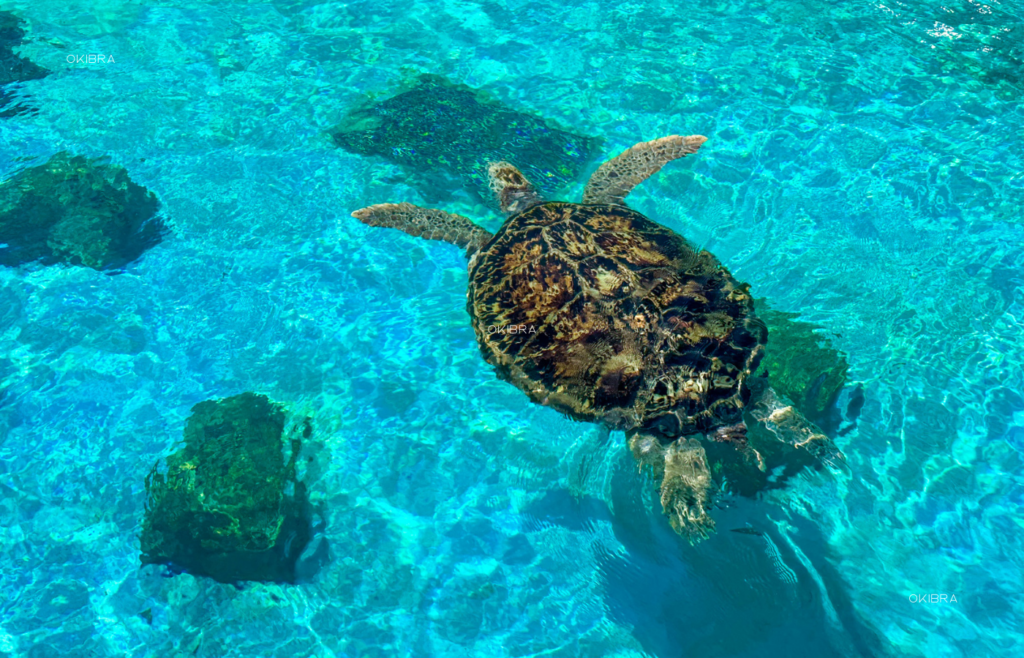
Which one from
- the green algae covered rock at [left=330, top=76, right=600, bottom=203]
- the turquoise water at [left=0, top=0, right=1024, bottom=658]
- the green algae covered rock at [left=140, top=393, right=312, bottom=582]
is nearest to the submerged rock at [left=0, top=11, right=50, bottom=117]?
the turquoise water at [left=0, top=0, right=1024, bottom=658]

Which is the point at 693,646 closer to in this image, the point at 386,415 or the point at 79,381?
the point at 386,415

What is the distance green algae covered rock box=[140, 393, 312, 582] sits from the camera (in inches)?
219

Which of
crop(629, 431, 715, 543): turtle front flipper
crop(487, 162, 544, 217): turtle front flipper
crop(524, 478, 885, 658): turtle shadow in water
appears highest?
crop(487, 162, 544, 217): turtle front flipper

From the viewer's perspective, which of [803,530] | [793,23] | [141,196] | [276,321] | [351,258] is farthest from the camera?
[793,23]

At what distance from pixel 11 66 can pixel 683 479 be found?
11.1 metres

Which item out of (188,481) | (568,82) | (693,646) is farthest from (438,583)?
(568,82)

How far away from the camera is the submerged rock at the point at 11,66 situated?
8.94 m

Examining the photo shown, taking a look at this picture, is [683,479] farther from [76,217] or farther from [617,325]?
[76,217]

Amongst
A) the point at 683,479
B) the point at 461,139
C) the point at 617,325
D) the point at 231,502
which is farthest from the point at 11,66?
the point at 683,479

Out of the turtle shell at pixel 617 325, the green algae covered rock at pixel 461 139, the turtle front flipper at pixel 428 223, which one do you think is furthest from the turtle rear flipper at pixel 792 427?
the green algae covered rock at pixel 461 139

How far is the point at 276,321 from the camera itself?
692 cm

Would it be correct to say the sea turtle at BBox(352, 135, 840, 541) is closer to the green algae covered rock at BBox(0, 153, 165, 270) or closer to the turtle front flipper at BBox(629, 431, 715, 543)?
the turtle front flipper at BBox(629, 431, 715, 543)

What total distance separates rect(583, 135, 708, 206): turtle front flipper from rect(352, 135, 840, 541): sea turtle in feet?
3.92

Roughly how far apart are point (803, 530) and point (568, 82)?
665 centimetres
